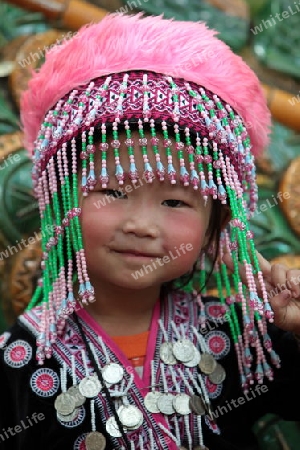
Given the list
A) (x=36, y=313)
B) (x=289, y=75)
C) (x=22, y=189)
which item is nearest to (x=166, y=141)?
(x=36, y=313)

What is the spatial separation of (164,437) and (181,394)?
9 cm

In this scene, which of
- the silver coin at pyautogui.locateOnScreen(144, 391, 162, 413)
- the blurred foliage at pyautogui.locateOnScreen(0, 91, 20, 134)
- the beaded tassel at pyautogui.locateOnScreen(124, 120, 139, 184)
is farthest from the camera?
the blurred foliage at pyautogui.locateOnScreen(0, 91, 20, 134)

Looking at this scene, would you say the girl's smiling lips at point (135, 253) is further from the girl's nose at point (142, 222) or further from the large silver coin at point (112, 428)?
the large silver coin at point (112, 428)

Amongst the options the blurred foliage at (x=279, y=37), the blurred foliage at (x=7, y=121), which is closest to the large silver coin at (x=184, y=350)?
the blurred foliage at (x=7, y=121)

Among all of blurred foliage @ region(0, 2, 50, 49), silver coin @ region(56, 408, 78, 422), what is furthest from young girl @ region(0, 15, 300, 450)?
blurred foliage @ region(0, 2, 50, 49)

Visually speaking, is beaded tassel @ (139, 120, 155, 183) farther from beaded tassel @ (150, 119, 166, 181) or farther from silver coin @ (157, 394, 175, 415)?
silver coin @ (157, 394, 175, 415)

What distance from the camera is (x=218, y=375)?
1.38 m

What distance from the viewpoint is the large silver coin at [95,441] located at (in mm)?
1251

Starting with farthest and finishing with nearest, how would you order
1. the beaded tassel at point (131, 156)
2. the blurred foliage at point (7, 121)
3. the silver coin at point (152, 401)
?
the blurred foliage at point (7, 121) → the silver coin at point (152, 401) → the beaded tassel at point (131, 156)

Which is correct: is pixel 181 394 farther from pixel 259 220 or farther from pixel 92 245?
pixel 259 220

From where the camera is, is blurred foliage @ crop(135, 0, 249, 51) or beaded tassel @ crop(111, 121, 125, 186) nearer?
beaded tassel @ crop(111, 121, 125, 186)

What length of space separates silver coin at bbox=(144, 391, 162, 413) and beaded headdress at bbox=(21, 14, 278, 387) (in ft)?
0.76

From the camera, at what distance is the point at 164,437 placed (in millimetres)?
1282

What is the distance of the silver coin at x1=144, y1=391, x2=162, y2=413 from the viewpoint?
1.29 meters
